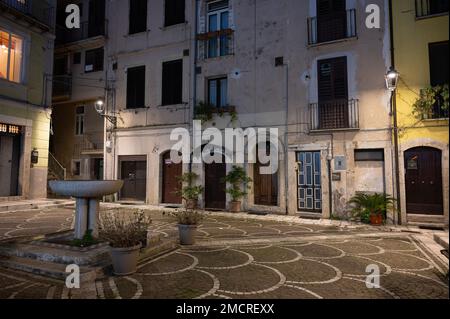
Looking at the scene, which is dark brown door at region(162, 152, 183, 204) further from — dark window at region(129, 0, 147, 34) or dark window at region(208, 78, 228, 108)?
dark window at region(129, 0, 147, 34)

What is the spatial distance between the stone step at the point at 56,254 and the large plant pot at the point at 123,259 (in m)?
0.50

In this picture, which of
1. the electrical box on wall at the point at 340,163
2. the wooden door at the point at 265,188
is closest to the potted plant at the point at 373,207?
the electrical box on wall at the point at 340,163

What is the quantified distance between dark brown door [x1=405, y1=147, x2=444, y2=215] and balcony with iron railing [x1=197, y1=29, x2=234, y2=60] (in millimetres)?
9132

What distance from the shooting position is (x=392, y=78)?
33.3ft

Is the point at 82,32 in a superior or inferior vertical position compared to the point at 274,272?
superior

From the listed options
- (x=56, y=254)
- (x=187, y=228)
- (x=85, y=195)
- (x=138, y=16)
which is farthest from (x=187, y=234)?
(x=138, y=16)

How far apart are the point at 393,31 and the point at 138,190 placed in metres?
13.8

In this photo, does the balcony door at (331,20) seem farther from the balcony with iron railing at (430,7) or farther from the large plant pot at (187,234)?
the large plant pot at (187,234)

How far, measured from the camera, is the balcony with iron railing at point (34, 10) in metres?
13.2

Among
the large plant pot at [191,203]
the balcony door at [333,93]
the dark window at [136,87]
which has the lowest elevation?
the large plant pot at [191,203]

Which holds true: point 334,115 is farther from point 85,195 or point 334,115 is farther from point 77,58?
point 77,58

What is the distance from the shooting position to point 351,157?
447 inches

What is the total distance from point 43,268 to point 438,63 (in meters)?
13.1

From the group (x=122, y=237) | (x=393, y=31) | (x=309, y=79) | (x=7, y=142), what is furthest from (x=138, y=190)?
(x=393, y=31)
